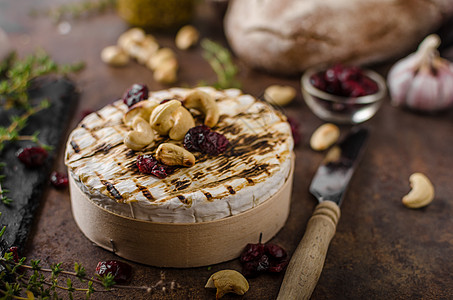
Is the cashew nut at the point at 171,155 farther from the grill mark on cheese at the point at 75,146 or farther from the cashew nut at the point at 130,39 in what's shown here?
the cashew nut at the point at 130,39

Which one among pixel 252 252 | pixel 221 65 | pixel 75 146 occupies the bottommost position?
pixel 221 65

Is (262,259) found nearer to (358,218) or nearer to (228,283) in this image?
(228,283)

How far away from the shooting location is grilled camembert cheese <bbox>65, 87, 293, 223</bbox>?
1343 mm

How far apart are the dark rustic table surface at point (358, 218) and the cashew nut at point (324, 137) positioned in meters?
0.04

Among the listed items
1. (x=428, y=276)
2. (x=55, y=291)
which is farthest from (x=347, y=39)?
(x=55, y=291)

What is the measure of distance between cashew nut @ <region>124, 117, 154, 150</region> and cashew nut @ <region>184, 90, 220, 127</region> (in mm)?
190

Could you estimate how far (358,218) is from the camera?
5.67ft

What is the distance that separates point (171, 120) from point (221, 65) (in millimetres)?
1318

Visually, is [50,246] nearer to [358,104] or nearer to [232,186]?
[232,186]

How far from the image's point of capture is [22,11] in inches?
132

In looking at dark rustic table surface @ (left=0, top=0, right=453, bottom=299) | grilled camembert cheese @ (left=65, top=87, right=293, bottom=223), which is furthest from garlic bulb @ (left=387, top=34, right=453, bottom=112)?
grilled camembert cheese @ (left=65, top=87, right=293, bottom=223)

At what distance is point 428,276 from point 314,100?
1057 mm

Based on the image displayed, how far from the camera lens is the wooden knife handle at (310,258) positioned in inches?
51.8

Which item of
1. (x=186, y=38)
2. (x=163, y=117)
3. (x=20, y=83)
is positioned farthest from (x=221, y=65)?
(x=163, y=117)
